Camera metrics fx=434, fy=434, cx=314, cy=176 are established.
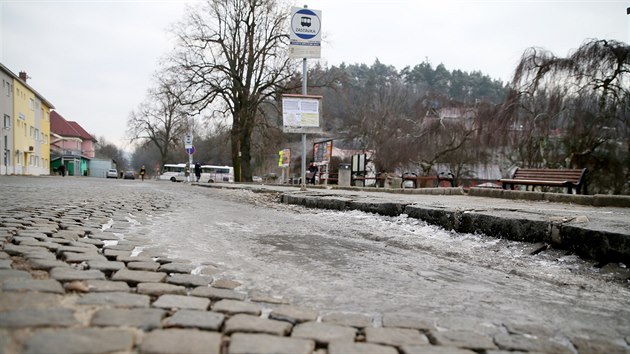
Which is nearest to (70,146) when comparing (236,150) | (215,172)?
(215,172)

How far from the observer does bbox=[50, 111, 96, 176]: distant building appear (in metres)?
71.2

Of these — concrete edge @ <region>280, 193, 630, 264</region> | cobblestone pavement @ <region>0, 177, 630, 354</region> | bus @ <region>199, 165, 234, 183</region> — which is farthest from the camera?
bus @ <region>199, 165, 234, 183</region>

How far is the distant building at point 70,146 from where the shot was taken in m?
71.2

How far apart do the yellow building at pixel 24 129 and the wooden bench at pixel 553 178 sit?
4216 centimetres

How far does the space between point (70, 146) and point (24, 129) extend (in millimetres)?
34074

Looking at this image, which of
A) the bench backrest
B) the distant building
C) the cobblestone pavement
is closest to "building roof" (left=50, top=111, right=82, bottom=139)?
the distant building

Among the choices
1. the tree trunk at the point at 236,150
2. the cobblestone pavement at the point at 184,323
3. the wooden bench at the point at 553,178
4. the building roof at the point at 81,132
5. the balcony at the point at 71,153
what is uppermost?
the building roof at the point at 81,132

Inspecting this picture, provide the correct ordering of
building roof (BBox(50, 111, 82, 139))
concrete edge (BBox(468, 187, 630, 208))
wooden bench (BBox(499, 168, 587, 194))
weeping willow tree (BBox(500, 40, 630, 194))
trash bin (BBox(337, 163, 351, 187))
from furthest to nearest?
building roof (BBox(50, 111, 82, 139)) → trash bin (BBox(337, 163, 351, 187)) → weeping willow tree (BBox(500, 40, 630, 194)) → wooden bench (BBox(499, 168, 587, 194)) → concrete edge (BBox(468, 187, 630, 208))

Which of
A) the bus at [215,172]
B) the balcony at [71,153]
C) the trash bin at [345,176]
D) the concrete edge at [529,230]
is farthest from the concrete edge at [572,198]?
the balcony at [71,153]

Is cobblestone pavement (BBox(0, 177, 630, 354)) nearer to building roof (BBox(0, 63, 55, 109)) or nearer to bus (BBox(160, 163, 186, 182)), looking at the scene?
building roof (BBox(0, 63, 55, 109))

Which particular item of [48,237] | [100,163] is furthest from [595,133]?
[100,163]

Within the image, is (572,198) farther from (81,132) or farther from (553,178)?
(81,132)

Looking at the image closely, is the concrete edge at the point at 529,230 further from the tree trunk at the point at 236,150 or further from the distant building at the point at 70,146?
the distant building at the point at 70,146

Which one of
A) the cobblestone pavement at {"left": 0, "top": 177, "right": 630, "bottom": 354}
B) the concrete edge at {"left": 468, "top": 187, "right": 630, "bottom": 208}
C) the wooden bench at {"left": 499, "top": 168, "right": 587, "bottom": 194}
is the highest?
the wooden bench at {"left": 499, "top": 168, "right": 587, "bottom": 194}
